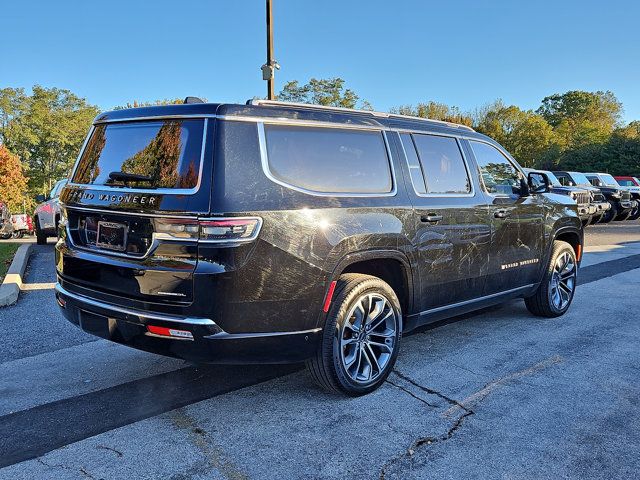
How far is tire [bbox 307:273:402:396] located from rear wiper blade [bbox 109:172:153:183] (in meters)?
1.39

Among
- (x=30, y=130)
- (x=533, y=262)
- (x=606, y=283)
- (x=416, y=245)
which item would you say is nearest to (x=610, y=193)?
(x=606, y=283)

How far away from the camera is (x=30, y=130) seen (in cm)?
5491

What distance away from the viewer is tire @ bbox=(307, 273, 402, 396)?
11.2ft

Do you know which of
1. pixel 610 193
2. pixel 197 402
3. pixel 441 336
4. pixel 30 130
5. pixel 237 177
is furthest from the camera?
pixel 30 130

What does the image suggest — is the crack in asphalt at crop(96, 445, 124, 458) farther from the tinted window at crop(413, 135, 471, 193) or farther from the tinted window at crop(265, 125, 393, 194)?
the tinted window at crop(413, 135, 471, 193)

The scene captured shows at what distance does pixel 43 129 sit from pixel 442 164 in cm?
6008

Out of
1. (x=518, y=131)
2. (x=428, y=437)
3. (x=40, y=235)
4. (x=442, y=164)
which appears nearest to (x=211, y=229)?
(x=428, y=437)

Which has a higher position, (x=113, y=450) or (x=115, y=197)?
(x=115, y=197)

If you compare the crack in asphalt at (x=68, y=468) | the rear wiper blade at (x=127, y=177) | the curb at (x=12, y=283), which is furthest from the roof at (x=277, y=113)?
the curb at (x=12, y=283)

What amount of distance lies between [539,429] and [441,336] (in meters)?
1.94

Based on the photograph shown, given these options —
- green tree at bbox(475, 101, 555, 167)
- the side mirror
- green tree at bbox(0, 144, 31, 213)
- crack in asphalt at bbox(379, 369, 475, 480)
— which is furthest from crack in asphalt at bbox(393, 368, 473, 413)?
→ green tree at bbox(475, 101, 555, 167)

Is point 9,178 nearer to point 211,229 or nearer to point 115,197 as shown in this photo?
point 115,197

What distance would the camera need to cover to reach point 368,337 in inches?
146

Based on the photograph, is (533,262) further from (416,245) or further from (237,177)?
(237,177)
